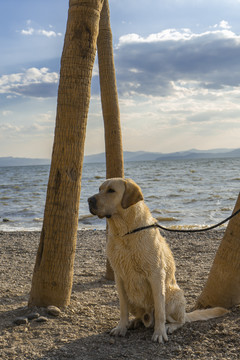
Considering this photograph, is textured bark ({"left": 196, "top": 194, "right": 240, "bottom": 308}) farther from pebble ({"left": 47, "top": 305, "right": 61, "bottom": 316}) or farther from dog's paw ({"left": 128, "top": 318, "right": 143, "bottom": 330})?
pebble ({"left": 47, "top": 305, "right": 61, "bottom": 316})

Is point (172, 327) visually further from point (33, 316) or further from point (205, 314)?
point (33, 316)

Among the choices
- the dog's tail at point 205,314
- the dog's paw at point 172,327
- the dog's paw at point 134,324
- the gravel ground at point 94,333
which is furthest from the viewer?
the dog's tail at point 205,314

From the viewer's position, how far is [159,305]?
13.9ft

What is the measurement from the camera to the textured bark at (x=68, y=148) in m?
4.90

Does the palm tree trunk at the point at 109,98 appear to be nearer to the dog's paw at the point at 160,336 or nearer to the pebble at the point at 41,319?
the pebble at the point at 41,319

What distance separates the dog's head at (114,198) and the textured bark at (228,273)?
5.38 ft

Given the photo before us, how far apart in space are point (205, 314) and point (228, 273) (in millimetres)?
628

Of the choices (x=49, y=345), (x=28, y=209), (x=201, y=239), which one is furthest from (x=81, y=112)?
(x=28, y=209)

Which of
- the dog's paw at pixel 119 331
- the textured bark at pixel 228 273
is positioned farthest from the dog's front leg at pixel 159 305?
the textured bark at pixel 228 273

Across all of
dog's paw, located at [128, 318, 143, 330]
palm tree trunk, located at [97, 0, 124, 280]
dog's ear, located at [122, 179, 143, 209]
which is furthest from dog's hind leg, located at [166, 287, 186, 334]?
palm tree trunk, located at [97, 0, 124, 280]

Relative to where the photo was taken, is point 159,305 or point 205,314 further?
point 205,314

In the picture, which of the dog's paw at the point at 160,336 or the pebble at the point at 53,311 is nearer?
the dog's paw at the point at 160,336

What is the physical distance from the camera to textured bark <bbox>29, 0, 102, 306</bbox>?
16.1ft

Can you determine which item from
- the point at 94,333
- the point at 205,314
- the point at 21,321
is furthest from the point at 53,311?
the point at 205,314
